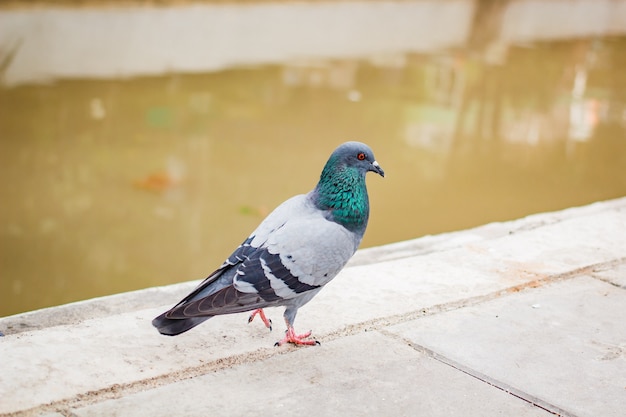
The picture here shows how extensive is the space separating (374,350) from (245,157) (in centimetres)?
395

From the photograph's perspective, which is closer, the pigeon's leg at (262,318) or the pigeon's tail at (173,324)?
the pigeon's tail at (173,324)

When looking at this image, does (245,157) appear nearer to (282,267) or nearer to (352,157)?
(352,157)

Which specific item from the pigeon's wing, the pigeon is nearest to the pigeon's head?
the pigeon

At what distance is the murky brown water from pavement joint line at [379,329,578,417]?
232cm

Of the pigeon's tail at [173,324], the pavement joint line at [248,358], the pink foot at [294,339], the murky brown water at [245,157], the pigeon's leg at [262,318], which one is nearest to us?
the pavement joint line at [248,358]

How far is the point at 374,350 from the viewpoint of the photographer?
2.76m

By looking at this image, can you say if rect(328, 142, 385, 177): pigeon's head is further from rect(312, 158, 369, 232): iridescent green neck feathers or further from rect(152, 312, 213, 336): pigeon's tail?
rect(152, 312, 213, 336): pigeon's tail

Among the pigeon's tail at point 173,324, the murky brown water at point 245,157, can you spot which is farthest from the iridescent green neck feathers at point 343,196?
the murky brown water at point 245,157

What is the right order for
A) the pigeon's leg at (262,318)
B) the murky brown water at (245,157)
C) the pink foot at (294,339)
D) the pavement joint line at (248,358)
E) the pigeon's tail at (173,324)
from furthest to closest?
the murky brown water at (245,157) < the pigeon's leg at (262,318) < the pink foot at (294,339) < the pigeon's tail at (173,324) < the pavement joint line at (248,358)

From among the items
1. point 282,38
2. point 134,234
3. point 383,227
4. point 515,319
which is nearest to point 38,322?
point 515,319

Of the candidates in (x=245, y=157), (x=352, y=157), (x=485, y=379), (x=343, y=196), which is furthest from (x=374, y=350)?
(x=245, y=157)

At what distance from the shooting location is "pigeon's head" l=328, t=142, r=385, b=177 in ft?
9.31

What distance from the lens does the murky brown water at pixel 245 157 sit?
17.1ft

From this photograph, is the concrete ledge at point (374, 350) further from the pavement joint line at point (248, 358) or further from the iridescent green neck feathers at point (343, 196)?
the iridescent green neck feathers at point (343, 196)
